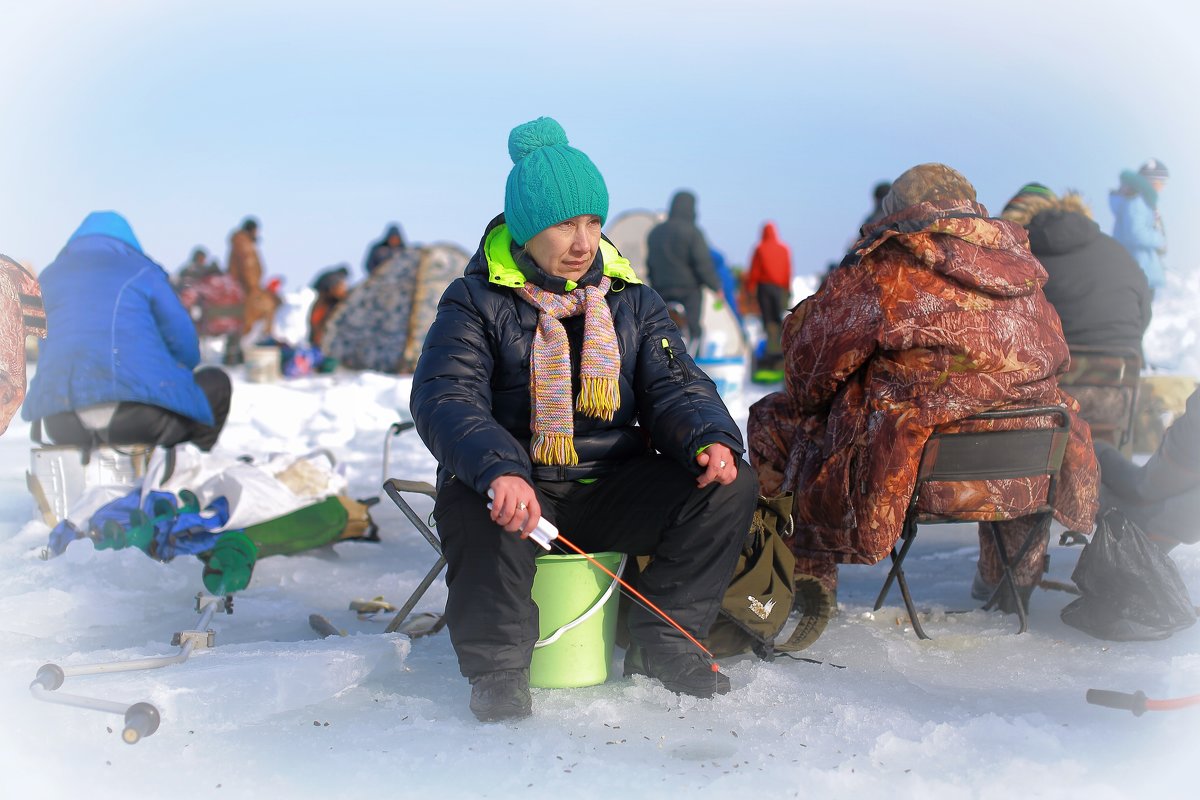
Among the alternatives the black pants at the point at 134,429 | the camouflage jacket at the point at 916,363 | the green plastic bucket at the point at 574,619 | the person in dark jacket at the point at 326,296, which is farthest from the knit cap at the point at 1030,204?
the person in dark jacket at the point at 326,296

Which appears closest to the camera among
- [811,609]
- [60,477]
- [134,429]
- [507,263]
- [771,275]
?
[507,263]

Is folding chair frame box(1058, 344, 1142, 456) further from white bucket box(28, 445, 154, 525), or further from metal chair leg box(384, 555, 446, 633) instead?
white bucket box(28, 445, 154, 525)

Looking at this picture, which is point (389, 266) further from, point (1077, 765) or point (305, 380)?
point (1077, 765)

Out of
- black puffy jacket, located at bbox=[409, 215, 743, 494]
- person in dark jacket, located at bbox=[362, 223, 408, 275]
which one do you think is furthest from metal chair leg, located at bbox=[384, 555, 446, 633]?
person in dark jacket, located at bbox=[362, 223, 408, 275]

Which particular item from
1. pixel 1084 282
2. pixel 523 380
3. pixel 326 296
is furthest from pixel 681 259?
pixel 523 380

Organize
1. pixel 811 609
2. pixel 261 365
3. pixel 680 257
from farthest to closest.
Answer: pixel 261 365 → pixel 680 257 → pixel 811 609

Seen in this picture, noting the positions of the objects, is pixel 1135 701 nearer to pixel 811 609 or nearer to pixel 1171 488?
pixel 811 609

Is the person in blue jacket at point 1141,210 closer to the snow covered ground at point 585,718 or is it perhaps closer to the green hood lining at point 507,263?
the snow covered ground at point 585,718

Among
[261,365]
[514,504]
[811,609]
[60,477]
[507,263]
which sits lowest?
[261,365]

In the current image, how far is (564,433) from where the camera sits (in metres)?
3.20

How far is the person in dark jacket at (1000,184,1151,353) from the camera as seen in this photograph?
510 centimetres

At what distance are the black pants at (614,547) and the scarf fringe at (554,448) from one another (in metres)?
0.10

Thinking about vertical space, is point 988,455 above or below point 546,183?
below

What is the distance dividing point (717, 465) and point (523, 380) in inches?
25.0
